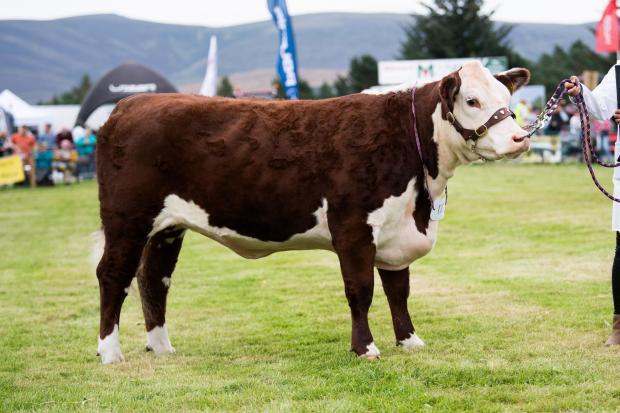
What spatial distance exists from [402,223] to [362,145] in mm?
653

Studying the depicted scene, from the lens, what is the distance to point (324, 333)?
8141mm

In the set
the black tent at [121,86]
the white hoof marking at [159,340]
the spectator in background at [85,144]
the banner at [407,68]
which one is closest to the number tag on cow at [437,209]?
the white hoof marking at [159,340]

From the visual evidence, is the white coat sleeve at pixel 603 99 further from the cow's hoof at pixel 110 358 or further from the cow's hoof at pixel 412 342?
the cow's hoof at pixel 110 358

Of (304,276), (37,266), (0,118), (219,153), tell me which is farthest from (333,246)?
(0,118)

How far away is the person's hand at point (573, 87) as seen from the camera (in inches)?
267

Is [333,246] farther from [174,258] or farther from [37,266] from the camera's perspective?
[37,266]

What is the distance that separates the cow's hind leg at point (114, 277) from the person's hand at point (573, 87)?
323cm

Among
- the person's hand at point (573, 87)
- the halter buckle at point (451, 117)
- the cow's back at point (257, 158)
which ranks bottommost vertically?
the cow's back at point (257, 158)

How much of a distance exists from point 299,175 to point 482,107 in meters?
1.37

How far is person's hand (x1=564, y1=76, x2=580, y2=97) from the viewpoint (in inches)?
267

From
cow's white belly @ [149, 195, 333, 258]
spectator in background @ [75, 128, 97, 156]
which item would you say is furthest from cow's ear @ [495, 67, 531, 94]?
spectator in background @ [75, 128, 97, 156]

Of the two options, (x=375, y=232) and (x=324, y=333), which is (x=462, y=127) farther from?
(x=324, y=333)

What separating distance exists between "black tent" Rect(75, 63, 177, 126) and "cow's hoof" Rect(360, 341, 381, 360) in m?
31.9

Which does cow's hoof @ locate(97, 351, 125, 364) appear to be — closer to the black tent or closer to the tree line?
the black tent
